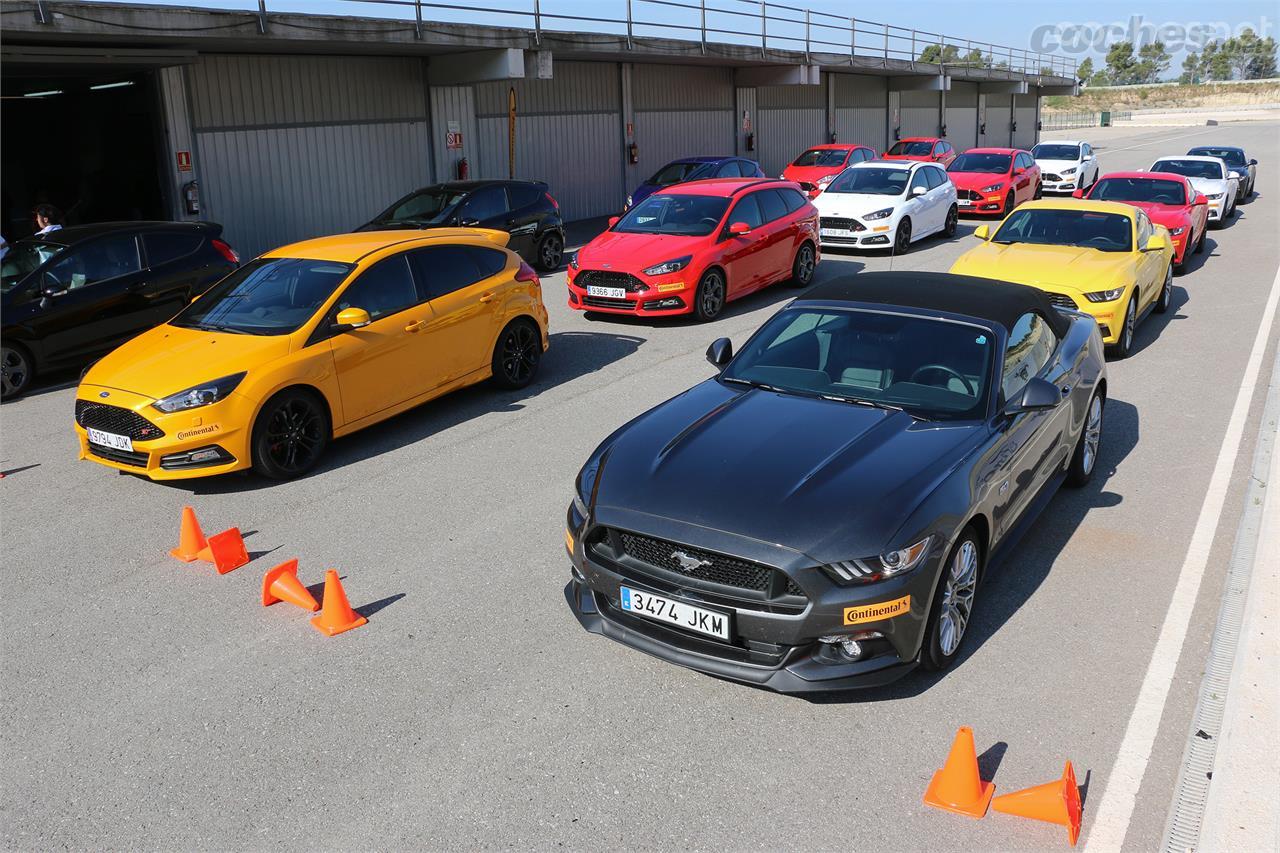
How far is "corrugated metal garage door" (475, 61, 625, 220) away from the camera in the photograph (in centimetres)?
2228

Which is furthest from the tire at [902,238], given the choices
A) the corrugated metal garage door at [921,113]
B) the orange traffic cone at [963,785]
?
the corrugated metal garage door at [921,113]

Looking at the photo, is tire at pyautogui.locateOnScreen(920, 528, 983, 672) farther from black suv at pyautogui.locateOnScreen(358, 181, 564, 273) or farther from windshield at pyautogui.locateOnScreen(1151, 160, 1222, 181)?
windshield at pyautogui.locateOnScreen(1151, 160, 1222, 181)

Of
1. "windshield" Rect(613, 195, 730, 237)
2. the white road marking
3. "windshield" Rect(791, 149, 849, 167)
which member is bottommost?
the white road marking

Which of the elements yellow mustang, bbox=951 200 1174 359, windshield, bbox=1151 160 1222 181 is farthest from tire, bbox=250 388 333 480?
windshield, bbox=1151 160 1222 181

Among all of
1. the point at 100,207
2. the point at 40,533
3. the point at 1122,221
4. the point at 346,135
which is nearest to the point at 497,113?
the point at 346,135

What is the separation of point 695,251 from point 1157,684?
8.80m

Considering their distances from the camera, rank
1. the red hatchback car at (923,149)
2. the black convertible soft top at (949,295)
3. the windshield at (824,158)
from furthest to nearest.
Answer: the red hatchback car at (923,149) < the windshield at (824,158) < the black convertible soft top at (949,295)

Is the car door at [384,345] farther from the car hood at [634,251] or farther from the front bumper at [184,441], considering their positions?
the car hood at [634,251]

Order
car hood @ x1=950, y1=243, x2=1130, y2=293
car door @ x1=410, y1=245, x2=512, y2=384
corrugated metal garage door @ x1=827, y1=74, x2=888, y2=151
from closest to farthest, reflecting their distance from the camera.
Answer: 1. car door @ x1=410, y1=245, x2=512, y2=384
2. car hood @ x1=950, y1=243, x2=1130, y2=293
3. corrugated metal garage door @ x1=827, y1=74, x2=888, y2=151

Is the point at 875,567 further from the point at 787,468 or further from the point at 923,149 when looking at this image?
the point at 923,149

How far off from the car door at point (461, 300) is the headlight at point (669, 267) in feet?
A: 10.2

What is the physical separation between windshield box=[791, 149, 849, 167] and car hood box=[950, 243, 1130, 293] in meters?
13.9

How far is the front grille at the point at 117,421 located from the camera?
715 centimetres

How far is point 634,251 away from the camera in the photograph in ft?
41.9
